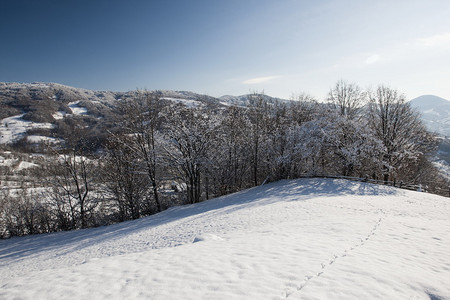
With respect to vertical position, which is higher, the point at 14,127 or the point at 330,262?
the point at 14,127

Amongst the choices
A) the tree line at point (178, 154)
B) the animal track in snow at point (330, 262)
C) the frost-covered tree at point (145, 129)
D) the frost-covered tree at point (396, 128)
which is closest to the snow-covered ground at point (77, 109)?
Result: the tree line at point (178, 154)

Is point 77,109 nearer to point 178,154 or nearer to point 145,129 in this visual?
point 145,129

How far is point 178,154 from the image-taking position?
20.7 meters

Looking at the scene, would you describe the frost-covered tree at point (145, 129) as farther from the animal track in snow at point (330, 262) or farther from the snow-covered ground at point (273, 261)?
the animal track in snow at point (330, 262)

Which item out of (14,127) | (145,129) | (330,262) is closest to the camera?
(330,262)

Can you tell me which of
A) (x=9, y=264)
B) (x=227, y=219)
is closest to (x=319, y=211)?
(x=227, y=219)

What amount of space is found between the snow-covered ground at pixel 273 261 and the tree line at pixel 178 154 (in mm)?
8862

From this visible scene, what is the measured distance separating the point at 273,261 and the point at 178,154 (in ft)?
56.0

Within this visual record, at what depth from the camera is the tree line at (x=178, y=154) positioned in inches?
762

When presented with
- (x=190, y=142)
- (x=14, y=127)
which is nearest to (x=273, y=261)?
(x=190, y=142)

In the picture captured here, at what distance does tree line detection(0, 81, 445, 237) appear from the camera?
19359mm

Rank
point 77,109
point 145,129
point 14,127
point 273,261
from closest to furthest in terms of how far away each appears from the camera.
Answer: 1. point 273,261
2. point 145,129
3. point 14,127
4. point 77,109

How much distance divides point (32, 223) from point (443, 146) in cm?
17167

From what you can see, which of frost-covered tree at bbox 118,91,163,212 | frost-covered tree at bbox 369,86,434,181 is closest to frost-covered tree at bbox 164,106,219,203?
frost-covered tree at bbox 118,91,163,212
